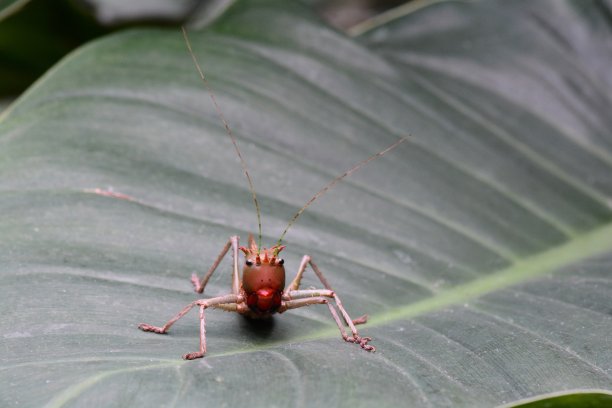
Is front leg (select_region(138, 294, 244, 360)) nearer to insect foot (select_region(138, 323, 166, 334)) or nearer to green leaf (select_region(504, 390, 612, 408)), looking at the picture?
insect foot (select_region(138, 323, 166, 334))

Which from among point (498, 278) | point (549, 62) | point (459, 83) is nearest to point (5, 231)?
point (498, 278)

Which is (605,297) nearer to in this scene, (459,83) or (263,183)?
(263,183)

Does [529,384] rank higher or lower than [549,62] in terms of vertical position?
lower

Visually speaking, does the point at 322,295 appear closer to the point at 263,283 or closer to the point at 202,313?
the point at 263,283

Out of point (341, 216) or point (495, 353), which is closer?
point (495, 353)

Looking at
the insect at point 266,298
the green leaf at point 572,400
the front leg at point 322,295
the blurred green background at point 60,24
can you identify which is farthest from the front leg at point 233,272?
the blurred green background at point 60,24

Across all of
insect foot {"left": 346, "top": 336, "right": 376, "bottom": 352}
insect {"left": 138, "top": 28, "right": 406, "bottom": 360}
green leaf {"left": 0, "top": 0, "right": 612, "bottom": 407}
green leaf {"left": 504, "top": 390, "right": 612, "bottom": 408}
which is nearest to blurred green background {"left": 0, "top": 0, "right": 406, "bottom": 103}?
green leaf {"left": 0, "top": 0, "right": 612, "bottom": 407}

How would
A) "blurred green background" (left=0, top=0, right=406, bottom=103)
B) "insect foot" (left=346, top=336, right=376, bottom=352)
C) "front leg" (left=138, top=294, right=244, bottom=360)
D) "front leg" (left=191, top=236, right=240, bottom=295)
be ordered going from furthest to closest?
"blurred green background" (left=0, top=0, right=406, bottom=103)
"front leg" (left=191, top=236, right=240, bottom=295)
"insect foot" (left=346, top=336, right=376, bottom=352)
"front leg" (left=138, top=294, right=244, bottom=360)

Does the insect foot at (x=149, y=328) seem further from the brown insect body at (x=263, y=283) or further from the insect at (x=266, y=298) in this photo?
the brown insect body at (x=263, y=283)
